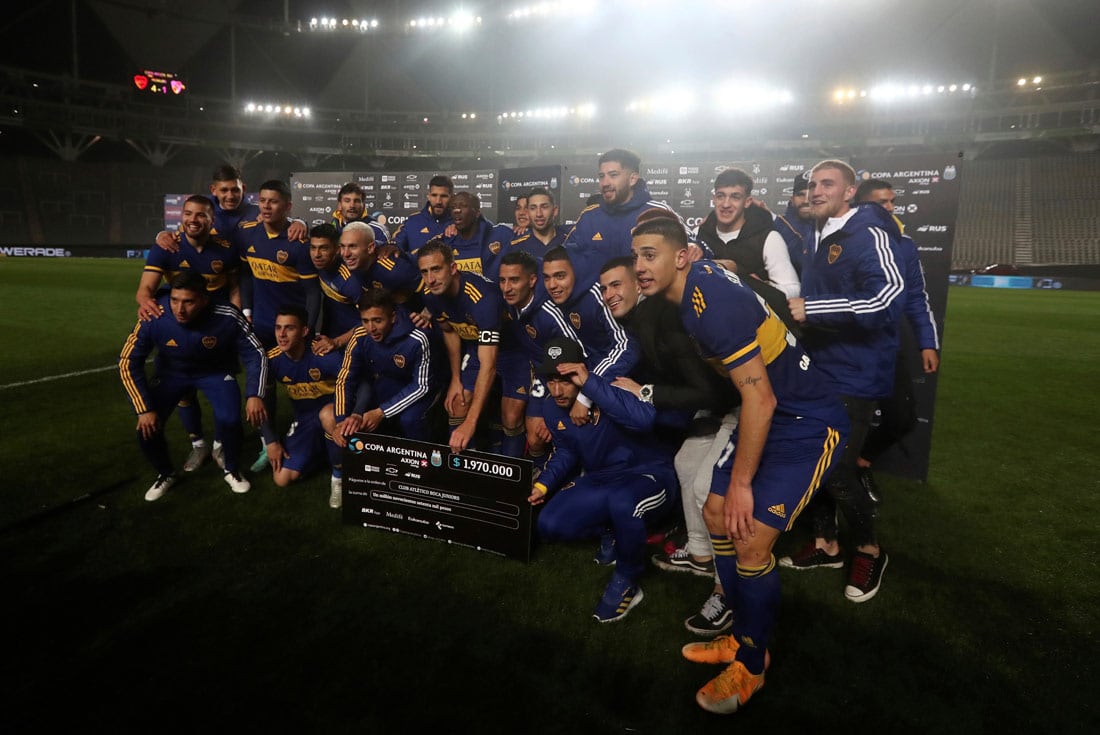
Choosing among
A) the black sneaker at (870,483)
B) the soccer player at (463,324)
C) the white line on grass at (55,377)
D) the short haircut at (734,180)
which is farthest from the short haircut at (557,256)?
the white line on grass at (55,377)

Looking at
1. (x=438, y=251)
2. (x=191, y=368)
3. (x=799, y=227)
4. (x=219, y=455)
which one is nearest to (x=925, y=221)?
(x=799, y=227)

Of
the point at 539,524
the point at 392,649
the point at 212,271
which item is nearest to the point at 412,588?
the point at 392,649

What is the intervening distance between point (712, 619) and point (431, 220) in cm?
571

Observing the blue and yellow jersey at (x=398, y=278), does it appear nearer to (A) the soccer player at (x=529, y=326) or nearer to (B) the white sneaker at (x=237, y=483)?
(A) the soccer player at (x=529, y=326)

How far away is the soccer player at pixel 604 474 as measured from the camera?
11.1 feet

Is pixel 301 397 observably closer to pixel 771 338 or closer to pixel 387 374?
pixel 387 374

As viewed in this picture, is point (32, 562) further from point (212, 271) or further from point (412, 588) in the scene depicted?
point (212, 271)

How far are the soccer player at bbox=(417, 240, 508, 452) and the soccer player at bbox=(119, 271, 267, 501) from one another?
1.55 metres

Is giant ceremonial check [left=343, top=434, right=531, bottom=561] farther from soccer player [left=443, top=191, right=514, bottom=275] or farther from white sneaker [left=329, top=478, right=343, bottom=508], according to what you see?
soccer player [left=443, top=191, right=514, bottom=275]

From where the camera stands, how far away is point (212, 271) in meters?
5.64

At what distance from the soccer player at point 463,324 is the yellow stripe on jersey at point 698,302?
2181mm

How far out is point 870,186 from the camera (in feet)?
14.3

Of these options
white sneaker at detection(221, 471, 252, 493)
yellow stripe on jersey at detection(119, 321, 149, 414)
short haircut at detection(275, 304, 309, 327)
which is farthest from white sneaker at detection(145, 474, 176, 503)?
short haircut at detection(275, 304, 309, 327)

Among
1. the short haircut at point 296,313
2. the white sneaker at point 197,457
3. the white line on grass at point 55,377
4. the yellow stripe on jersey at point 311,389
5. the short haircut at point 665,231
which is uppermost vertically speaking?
the short haircut at point 665,231
